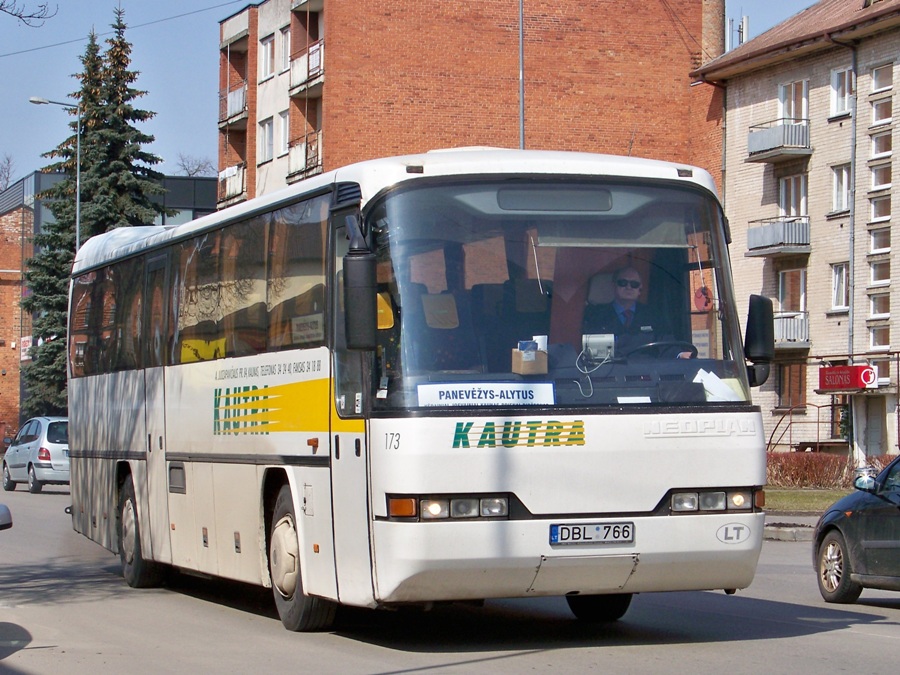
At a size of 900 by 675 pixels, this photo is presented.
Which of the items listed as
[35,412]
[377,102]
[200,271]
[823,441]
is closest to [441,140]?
[377,102]

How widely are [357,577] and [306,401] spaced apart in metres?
1.47

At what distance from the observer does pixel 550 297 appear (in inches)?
364

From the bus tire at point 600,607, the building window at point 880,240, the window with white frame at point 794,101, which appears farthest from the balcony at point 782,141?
the bus tire at point 600,607

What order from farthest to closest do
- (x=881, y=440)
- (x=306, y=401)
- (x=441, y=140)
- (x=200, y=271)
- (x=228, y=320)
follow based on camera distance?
(x=441, y=140) → (x=881, y=440) → (x=200, y=271) → (x=228, y=320) → (x=306, y=401)

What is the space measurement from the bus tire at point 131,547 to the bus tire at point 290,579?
4.05 m

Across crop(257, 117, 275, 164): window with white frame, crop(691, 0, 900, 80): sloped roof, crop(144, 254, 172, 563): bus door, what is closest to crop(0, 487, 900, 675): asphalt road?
crop(144, 254, 172, 563): bus door

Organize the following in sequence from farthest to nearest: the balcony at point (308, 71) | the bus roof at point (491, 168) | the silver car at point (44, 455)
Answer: the balcony at point (308, 71)
the silver car at point (44, 455)
the bus roof at point (491, 168)

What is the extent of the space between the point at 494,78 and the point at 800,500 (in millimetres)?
27847

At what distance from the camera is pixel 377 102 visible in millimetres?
53219

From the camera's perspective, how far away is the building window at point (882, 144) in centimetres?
4678

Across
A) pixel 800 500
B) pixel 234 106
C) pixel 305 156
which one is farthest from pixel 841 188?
pixel 234 106

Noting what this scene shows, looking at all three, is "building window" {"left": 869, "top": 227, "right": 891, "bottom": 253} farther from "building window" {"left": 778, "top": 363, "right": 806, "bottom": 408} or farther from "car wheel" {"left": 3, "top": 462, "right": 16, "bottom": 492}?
"car wheel" {"left": 3, "top": 462, "right": 16, "bottom": 492}

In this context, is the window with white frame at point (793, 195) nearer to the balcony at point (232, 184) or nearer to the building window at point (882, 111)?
the building window at point (882, 111)

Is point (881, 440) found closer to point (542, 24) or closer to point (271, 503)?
point (542, 24)
